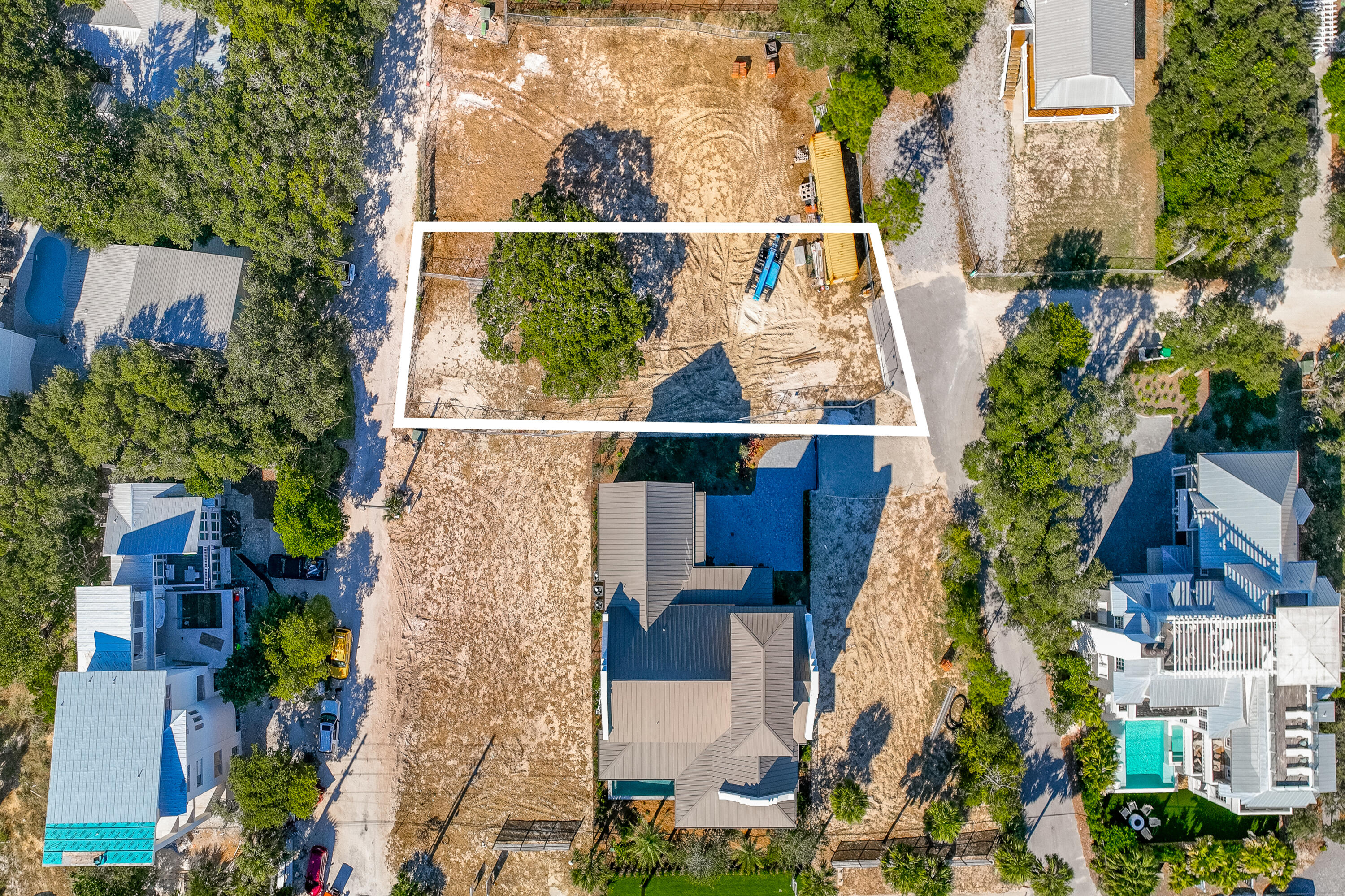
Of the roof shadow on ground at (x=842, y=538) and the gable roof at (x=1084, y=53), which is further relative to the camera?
the roof shadow on ground at (x=842, y=538)

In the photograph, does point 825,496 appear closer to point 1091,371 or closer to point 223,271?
point 1091,371

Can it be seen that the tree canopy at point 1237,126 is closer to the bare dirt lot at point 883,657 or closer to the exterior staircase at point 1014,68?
the exterior staircase at point 1014,68

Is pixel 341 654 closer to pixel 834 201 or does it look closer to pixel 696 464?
pixel 696 464

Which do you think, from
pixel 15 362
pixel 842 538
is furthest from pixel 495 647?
pixel 15 362

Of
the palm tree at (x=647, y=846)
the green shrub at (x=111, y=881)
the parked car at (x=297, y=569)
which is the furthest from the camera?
the parked car at (x=297, y=569)

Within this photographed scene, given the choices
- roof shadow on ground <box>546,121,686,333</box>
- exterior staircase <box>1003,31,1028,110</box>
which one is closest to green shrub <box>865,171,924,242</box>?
exterior staircase <box>1003,31,1028,110</box>

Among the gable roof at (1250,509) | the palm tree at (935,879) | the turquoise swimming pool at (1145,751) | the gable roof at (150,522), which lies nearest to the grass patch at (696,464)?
the palm tree at (935,879)
